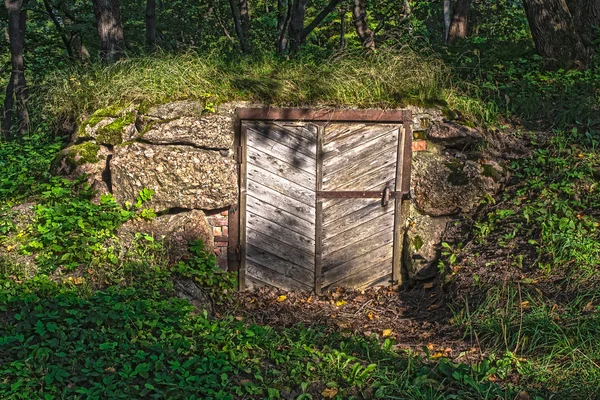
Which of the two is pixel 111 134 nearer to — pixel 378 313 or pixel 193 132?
pixel 193 132

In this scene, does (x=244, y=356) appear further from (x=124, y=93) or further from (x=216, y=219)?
(x=124, y=93)

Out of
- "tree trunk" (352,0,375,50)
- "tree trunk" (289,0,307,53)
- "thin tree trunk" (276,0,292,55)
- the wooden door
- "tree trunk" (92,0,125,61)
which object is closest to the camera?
the wooden door

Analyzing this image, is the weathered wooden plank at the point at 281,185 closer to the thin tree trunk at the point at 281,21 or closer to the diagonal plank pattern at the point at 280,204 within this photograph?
the diagonal plank pattern at the point at 280,204

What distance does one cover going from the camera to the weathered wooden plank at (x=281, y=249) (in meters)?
7.30

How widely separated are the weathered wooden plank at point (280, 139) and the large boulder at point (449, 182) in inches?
51.3

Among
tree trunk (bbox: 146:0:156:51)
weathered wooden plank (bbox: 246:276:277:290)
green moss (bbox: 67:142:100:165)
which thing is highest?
tree trunk (bbox: 146:0:156:51)

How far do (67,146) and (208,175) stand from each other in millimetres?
1876

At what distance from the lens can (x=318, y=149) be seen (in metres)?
7.20

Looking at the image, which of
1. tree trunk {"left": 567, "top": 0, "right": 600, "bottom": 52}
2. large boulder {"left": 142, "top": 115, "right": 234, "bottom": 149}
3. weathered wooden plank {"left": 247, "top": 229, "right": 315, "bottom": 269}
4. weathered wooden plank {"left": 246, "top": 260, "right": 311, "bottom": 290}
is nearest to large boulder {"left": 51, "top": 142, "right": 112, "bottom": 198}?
large boulder {"left": 142, "top": 115, "right": 234, "bottom": 149}

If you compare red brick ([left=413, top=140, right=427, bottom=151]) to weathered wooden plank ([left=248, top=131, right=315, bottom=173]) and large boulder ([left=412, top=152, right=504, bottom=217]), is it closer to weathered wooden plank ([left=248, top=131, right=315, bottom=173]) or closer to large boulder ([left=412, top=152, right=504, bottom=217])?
large boulder ([left=412, top=152, right=504, bottom=217])

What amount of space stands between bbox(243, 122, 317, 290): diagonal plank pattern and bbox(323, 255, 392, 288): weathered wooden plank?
0.85ft

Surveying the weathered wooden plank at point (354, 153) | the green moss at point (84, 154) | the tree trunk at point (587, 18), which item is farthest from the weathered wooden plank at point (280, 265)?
the tree trunk at point (587, 18)

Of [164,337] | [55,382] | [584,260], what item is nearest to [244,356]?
[164,337]

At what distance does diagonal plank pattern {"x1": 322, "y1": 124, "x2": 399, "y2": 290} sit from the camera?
23.8 ft
